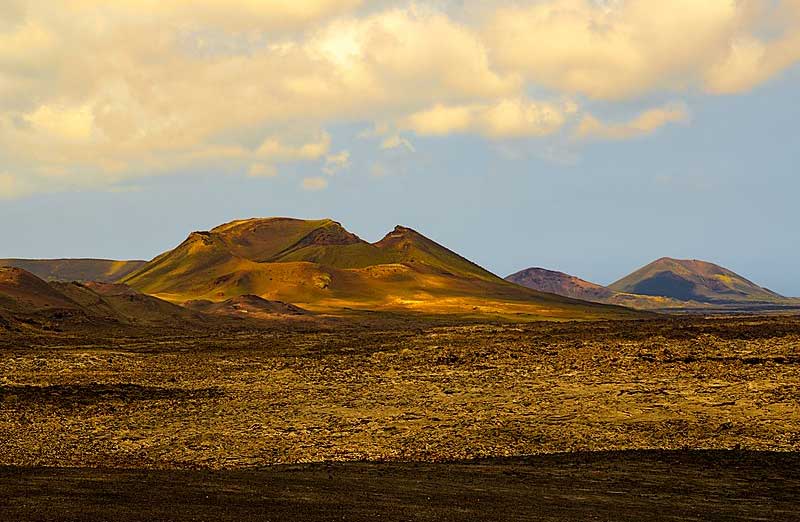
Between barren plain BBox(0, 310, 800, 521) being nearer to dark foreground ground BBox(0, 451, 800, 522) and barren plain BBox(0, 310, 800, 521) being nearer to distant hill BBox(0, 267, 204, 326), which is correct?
dark foreground ground BBox(0, 451, 800, 522)

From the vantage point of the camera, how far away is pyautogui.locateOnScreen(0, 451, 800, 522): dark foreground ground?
21.2m

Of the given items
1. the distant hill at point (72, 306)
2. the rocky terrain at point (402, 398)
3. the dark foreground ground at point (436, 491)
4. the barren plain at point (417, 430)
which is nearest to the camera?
the dark foreground ground at point (436, 491)

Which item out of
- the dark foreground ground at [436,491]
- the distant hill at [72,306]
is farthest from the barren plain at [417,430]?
the distant hill at [72,306]

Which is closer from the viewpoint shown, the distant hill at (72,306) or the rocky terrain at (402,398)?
the rocky terrain at (402,398)

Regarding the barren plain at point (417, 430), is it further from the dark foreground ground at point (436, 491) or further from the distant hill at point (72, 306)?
the distant hill at point (72, 306)

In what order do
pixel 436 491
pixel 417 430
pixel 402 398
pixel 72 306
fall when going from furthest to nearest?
pixel 72 306 < pixel 402 398 < pixel 417 430 < pixel 436 491

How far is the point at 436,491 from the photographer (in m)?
24.9

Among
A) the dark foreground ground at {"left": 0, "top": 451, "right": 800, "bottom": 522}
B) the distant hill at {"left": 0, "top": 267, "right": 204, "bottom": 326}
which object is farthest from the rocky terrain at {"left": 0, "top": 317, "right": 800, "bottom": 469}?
the distant hill at {"left": 0, "top": 267, "right": 204, "bottom": 326}

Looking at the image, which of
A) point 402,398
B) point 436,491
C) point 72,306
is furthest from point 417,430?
point 72,306

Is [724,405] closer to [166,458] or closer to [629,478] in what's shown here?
[629,478]

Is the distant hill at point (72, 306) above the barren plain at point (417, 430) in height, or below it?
above

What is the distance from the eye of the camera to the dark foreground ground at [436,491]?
2117cm

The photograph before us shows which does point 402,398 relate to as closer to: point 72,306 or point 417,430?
point 417,430

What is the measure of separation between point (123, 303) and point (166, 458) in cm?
12463
